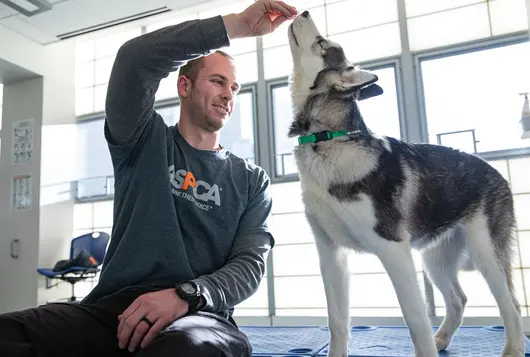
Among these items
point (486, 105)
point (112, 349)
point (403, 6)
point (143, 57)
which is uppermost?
point (403, 6)

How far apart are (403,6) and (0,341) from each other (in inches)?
158

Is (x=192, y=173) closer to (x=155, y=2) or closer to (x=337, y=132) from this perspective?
(x=337, y=132)

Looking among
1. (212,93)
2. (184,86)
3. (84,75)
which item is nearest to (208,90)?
(212,93)

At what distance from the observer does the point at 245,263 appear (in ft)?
4.15

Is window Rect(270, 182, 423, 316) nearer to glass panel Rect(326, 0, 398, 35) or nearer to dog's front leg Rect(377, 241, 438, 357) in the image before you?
glass panel Rect(326, 0, 398, 35)

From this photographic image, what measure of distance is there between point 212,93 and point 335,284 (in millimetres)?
804

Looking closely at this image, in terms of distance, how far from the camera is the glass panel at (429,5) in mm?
3846

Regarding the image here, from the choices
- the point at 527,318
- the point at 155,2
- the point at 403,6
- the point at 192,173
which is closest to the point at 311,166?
the point at 192,173

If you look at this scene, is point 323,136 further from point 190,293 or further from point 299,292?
point 299,292

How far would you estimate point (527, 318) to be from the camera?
327 centimetres

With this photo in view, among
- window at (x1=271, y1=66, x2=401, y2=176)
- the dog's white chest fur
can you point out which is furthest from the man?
window at (x1=271, y1=66, x2=401, y2=176)

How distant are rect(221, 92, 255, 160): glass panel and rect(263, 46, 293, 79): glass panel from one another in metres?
0.30

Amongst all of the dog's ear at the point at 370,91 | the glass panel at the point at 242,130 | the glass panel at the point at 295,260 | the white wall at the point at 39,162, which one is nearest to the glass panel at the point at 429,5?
the glass panel at the point at 242,130

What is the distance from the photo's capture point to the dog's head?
1637 mm
